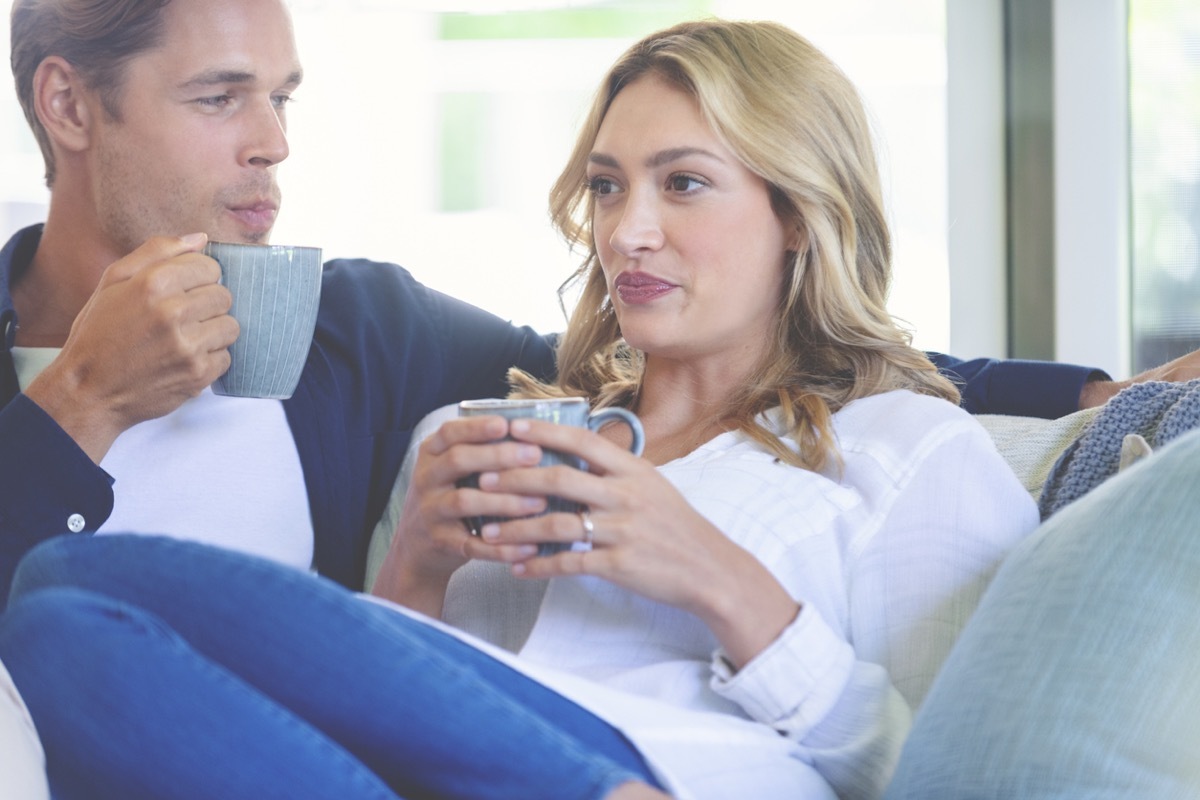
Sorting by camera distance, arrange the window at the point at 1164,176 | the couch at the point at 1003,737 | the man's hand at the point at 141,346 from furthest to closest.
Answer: the window at the point at 1164,176 → the man's hand at the point at 141,346 → the couch at the point at 1003,737

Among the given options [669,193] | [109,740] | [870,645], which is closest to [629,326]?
[669,193]

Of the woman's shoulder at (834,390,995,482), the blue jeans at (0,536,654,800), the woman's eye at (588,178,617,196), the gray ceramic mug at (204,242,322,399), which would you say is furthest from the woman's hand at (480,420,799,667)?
the woman's eye at (588,178,617,196)

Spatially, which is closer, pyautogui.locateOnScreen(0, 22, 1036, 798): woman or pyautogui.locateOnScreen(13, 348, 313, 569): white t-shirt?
pyautogui.locateOnScreen(0, 22, 1036, 798): woman

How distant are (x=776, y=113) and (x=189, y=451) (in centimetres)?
77

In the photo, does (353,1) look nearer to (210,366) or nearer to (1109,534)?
(210,366)

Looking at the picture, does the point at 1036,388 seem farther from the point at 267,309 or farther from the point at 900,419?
the point at 267,309

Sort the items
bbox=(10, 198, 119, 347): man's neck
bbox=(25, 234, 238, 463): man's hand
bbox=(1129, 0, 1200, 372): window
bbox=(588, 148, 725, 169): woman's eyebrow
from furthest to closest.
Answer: bbox=(1129, 0, 1200, 372): window, bbox=(10, 198, 119, 347): man's neck, bbox=(588, 148, 725, 169): woman's eyebrow, bbox=(25, 234, 238, 463): man's hand

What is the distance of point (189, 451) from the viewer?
1.51 metres

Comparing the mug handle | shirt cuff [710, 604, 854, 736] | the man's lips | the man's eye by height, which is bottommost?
shirt cuff [710, 604, 854, 736]

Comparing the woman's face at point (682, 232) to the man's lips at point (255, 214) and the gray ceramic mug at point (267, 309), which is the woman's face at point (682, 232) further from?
the man's lips at point (255, 214)

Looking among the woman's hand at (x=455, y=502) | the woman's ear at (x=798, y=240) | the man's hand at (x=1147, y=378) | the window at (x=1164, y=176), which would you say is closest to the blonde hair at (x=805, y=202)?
the woman's ear at (x=798, y=240)

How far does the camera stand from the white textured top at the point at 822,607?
1.09m

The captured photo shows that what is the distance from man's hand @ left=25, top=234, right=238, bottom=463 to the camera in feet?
4.19

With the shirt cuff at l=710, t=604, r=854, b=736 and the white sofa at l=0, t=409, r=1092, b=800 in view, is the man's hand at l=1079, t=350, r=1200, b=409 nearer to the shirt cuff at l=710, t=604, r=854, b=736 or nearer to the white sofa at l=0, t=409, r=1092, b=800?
the white sofa at l=0, t=409, r=1092, b=800
